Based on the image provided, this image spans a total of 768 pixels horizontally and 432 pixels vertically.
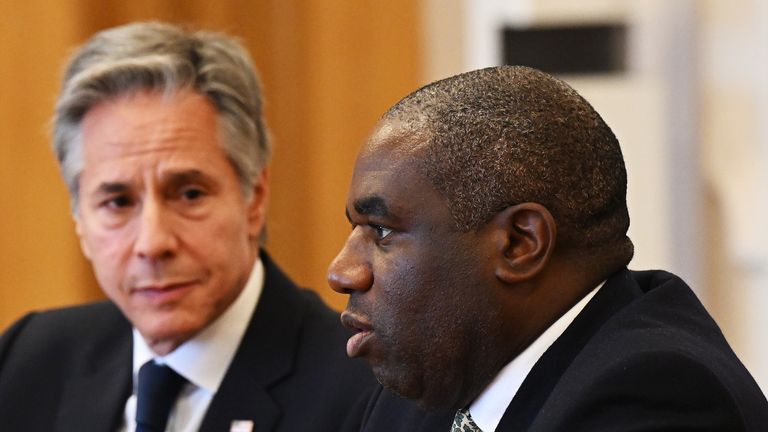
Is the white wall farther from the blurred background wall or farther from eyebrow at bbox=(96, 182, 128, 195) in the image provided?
eyebrow at bbox=(96, 182, 128, 195)

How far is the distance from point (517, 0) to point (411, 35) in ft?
1.25

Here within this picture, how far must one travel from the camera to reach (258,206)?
2.53 metres

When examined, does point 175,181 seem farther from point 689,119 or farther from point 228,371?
point 689,119

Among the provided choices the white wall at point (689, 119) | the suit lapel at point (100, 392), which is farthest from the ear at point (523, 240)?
the white wall at point (689, 119)

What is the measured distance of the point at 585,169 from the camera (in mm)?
1552

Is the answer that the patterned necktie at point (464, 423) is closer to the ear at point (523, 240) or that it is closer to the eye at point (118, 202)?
the ear at point (523, 240)

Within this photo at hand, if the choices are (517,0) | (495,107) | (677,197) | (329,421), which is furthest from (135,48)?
(677,197)

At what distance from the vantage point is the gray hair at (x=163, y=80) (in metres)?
2.42

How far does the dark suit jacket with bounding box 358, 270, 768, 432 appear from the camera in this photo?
1.40 meters

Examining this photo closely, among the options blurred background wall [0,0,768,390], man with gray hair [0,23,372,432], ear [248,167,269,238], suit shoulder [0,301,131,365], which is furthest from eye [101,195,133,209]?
blurred background wall [0,0,768,390]

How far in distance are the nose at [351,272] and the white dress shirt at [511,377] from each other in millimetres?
206

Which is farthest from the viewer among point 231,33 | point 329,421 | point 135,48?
point 231,33

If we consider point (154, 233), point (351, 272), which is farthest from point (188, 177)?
point (351, 272)

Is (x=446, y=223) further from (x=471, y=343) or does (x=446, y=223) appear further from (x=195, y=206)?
(x=195, y=206)
